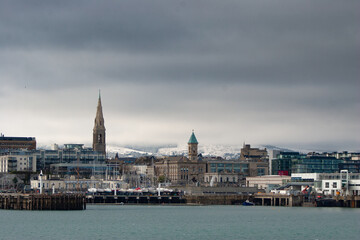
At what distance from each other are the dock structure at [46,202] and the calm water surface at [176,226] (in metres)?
5.00

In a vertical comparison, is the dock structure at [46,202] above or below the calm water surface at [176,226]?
above

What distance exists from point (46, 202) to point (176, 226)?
43.5 metres

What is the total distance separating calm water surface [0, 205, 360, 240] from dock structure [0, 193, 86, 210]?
5.00 meters

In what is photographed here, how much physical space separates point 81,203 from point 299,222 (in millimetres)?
47077

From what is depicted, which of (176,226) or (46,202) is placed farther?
(46,202)

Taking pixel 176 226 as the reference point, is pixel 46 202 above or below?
above

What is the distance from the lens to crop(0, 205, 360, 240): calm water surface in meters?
114

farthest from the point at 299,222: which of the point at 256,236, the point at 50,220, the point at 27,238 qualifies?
the point at 27,238

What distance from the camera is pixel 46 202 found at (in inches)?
6575

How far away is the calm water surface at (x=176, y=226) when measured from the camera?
4491 inches

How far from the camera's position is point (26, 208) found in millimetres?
170375

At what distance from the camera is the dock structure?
547 ft

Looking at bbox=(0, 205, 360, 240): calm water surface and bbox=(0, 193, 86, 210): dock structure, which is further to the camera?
bbox=(0, 193, 86, 210): dock structure

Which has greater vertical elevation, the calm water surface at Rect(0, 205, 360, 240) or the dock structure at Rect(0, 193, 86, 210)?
the dock structure at Rect(0, 193, 86, 210)
